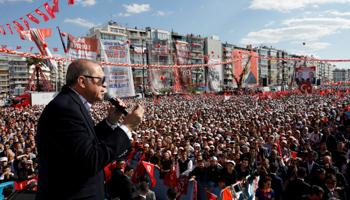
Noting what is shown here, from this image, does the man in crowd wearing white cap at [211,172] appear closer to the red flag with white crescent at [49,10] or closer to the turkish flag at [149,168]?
the turkish flag at [149,168]

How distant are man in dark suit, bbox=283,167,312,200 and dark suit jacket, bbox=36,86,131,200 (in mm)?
4813

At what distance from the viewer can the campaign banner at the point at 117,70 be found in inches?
367

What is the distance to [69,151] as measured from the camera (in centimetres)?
126

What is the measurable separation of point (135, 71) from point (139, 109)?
218ft

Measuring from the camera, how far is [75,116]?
1331 millimetres

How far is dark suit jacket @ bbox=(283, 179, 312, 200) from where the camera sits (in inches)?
191

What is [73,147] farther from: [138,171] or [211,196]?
[138,171]

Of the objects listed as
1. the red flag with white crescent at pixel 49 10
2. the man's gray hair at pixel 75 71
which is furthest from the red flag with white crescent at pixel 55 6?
the man's gray hair at pixel 75 71

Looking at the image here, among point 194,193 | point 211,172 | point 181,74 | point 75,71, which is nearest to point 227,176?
point 211,172

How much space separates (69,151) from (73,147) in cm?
3

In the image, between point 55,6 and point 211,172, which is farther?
point 55,6

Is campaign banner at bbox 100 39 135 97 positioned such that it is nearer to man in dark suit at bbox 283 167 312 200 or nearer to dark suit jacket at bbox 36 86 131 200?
man in dark suit at bbox 283 167 312 200

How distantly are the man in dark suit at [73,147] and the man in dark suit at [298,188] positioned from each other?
476cm

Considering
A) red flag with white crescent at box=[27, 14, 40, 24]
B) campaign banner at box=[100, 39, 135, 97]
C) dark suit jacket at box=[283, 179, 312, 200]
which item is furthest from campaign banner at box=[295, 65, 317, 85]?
red flag with white crescent at box=[27, 14, 40, 24]
